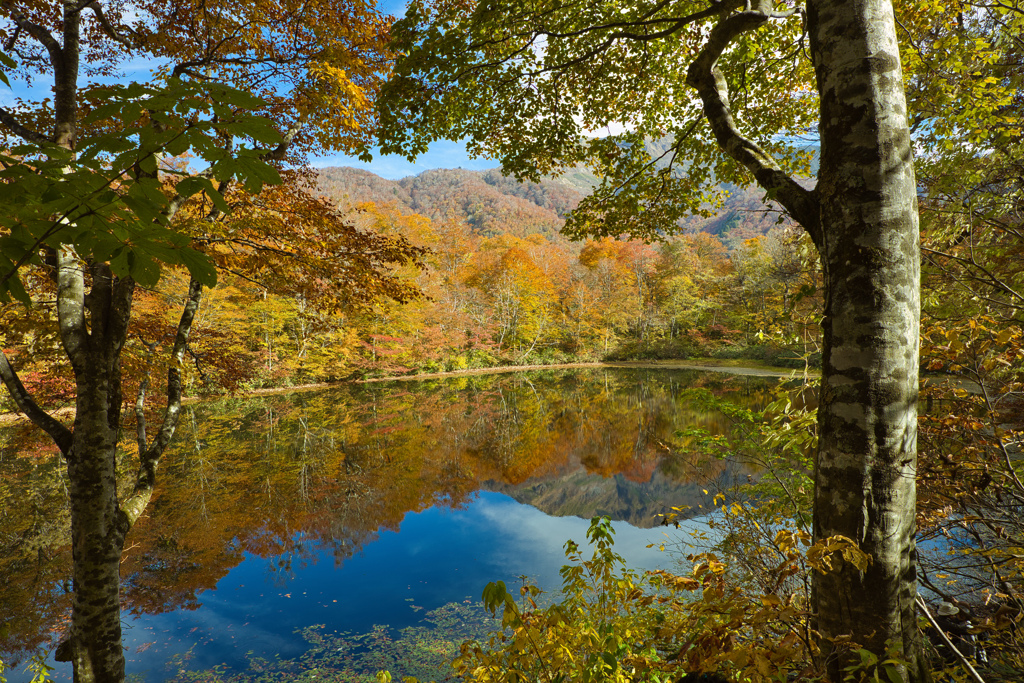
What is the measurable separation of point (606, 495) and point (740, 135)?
6.10 meters

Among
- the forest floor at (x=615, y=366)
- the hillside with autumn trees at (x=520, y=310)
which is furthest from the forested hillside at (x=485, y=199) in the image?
the forest floor at (x=615, y=366)

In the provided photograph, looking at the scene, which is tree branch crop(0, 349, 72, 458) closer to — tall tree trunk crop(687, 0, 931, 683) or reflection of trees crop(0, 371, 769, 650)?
reflection of trees crop(0, 371, 769, 650)

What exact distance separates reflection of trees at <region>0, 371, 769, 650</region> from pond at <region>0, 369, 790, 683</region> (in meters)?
0.04

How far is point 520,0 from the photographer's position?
8.68ft

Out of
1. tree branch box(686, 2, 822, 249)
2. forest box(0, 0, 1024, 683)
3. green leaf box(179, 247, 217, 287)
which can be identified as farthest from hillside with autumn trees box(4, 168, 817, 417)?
green leaf box(179, 247, 217, 287)

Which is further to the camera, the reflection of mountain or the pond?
the reflection of mountain

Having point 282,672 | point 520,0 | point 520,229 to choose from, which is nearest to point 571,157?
point 520,0

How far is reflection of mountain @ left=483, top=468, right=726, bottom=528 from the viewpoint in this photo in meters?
6.29

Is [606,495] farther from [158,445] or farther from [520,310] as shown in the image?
[520,310]

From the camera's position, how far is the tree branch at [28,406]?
8.21 feet

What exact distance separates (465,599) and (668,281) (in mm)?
22301

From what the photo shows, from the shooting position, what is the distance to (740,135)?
1.98m

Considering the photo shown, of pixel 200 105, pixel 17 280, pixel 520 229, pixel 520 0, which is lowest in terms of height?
pixel 17 280

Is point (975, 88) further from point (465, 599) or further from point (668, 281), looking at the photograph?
point (668, 281)
